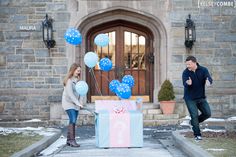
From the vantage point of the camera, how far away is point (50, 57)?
1456 cm

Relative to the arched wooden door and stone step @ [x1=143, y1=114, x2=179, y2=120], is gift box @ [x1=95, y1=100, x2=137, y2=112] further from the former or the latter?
the arched wooden door

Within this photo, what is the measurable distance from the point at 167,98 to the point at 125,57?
2.41 meters

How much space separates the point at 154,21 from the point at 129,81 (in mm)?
5073

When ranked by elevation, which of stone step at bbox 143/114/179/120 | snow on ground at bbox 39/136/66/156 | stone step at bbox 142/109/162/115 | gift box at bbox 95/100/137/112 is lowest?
snow on ground at bbox 39/136/66/156

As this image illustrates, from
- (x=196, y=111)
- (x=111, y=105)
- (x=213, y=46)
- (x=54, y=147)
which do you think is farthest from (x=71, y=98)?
(x=213, y=46)

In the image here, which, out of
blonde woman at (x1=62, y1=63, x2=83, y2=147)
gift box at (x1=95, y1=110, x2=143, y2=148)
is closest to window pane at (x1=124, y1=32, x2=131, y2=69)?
blonde woman at (x1=62, y1=63, x2=83, y2=147)

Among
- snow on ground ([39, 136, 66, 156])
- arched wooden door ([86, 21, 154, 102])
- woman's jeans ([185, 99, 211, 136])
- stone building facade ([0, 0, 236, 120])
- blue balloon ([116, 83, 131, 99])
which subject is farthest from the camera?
arched wooden door ([86, 21, 154, 102])

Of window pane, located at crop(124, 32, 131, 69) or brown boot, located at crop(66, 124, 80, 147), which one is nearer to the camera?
brown boot, located at crop(66, 124, 80, 147)

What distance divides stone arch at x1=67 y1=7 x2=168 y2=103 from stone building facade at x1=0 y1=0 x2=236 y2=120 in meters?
0.11

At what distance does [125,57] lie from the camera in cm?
1569

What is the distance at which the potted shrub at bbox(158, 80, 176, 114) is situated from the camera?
1387 cm

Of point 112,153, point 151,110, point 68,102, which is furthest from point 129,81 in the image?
point 151,110

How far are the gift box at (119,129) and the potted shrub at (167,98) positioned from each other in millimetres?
5086

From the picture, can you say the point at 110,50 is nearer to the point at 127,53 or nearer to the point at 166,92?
the point at 127,53
